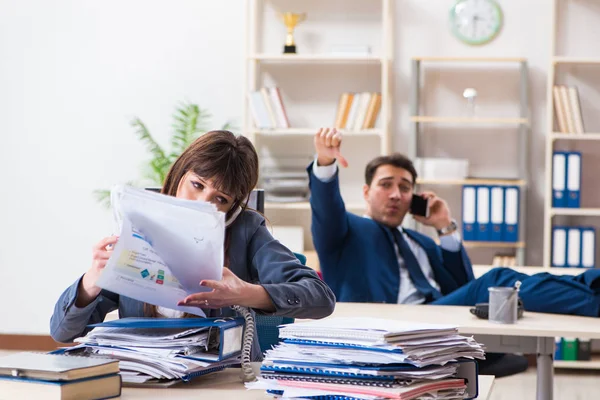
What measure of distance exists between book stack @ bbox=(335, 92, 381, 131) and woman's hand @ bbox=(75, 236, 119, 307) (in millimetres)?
3660

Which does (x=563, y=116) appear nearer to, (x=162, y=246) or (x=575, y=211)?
(x=575, y=211)

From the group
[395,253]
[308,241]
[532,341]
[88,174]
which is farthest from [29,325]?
[532,341]

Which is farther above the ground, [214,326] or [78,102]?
[78,102]

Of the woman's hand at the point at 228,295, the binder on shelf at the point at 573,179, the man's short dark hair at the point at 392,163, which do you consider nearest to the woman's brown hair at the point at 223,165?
the woman's hand at the point at 228,295

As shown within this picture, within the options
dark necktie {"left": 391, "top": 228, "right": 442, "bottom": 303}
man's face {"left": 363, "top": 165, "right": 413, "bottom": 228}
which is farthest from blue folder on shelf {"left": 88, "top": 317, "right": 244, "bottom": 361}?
man's face {"left": 363, "top": 165, "right": 413, "bottom": 228}

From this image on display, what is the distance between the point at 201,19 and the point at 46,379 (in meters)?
4.64

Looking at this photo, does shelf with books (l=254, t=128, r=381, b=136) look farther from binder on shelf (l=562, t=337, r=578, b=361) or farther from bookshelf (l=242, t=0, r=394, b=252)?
binder on shelf (l=562, t=337, r=578, b=361)

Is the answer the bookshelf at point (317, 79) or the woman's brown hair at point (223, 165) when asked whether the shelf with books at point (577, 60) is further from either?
the woman's brown hair at point (223, 165)

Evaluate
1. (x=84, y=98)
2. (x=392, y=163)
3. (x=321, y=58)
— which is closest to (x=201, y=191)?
(x=392, y=163)

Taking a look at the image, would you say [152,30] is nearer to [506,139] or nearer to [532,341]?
[506,139]

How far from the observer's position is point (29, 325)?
18.8 feet

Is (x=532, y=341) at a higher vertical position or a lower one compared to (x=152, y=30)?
lower

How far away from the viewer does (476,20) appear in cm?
539

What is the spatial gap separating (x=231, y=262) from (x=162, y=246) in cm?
38
